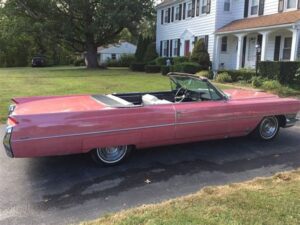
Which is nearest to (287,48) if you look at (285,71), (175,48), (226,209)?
(285,71)

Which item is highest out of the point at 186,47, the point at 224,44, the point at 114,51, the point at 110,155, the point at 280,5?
the point at 280,5

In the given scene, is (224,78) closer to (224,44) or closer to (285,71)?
(285,71)

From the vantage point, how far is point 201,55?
942 inches

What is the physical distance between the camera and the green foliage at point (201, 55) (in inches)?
934

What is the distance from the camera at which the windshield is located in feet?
19.6

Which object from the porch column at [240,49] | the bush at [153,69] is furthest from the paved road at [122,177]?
the bush at [153,69]

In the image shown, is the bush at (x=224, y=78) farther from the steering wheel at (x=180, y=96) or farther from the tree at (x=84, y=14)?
the tree at (x=84, y=14)

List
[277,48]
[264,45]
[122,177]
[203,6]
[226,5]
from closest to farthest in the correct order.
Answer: [122,177] < [264,45] < [277,48] < [226,5] < [203,6]

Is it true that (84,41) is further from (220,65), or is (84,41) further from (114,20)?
(220,65)

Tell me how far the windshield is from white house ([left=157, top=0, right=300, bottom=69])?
1283 cm

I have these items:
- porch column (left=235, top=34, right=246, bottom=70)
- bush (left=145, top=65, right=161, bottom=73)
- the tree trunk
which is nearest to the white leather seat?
porch column (left=235, top=34, right=246, bottom=70)

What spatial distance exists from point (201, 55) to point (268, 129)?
707 inches

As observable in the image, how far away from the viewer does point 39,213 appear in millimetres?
3723

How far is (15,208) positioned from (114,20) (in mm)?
27424
